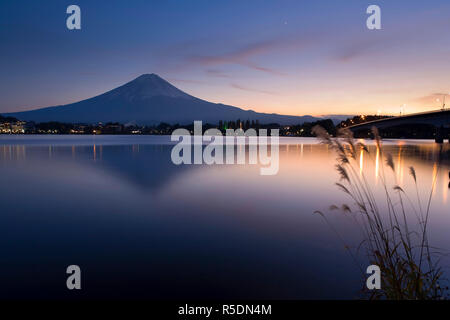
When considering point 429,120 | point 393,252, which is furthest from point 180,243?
point 429,120

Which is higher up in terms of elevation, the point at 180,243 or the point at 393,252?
the point at 393,252

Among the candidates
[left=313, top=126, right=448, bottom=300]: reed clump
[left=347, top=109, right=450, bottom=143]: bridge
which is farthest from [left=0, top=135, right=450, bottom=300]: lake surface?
[left=347, top=109, right=450, bottom=143]: bridge

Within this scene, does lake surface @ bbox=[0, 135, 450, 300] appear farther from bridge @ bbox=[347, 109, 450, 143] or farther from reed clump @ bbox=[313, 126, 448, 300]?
bridge @ bbox=[347, 109, 450, 143]

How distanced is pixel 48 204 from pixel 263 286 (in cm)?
998

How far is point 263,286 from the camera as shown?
4762 millimetres

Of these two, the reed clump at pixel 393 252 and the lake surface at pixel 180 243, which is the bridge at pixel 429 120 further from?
the reed clump at pixel 393 252

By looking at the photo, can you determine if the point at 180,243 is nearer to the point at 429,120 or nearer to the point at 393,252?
the point at 393,252

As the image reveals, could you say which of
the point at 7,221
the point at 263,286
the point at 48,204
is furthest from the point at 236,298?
the point at 48,204

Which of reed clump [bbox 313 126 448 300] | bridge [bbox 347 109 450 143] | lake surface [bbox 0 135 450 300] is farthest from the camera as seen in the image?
bridge [bbox 347 109 450 143]

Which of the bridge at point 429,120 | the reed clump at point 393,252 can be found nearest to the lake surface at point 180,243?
the reed clump at point 393,252

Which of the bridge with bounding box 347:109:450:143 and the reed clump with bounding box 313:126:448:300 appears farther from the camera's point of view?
the bridge with bounding box 347:109:450:143

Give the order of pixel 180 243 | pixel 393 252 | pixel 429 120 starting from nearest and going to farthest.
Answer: pixel 393 252 < pixel 180 243 < pixel 429 120

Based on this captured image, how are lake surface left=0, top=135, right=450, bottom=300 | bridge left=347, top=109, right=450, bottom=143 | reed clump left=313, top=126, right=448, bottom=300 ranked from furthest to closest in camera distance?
bridge left=347, top=109, right=450, bottom=143 < lake surface left=0, top=135, right=450, bottom=300 < reed clump left=313, top=126, right=448, bottom=300
